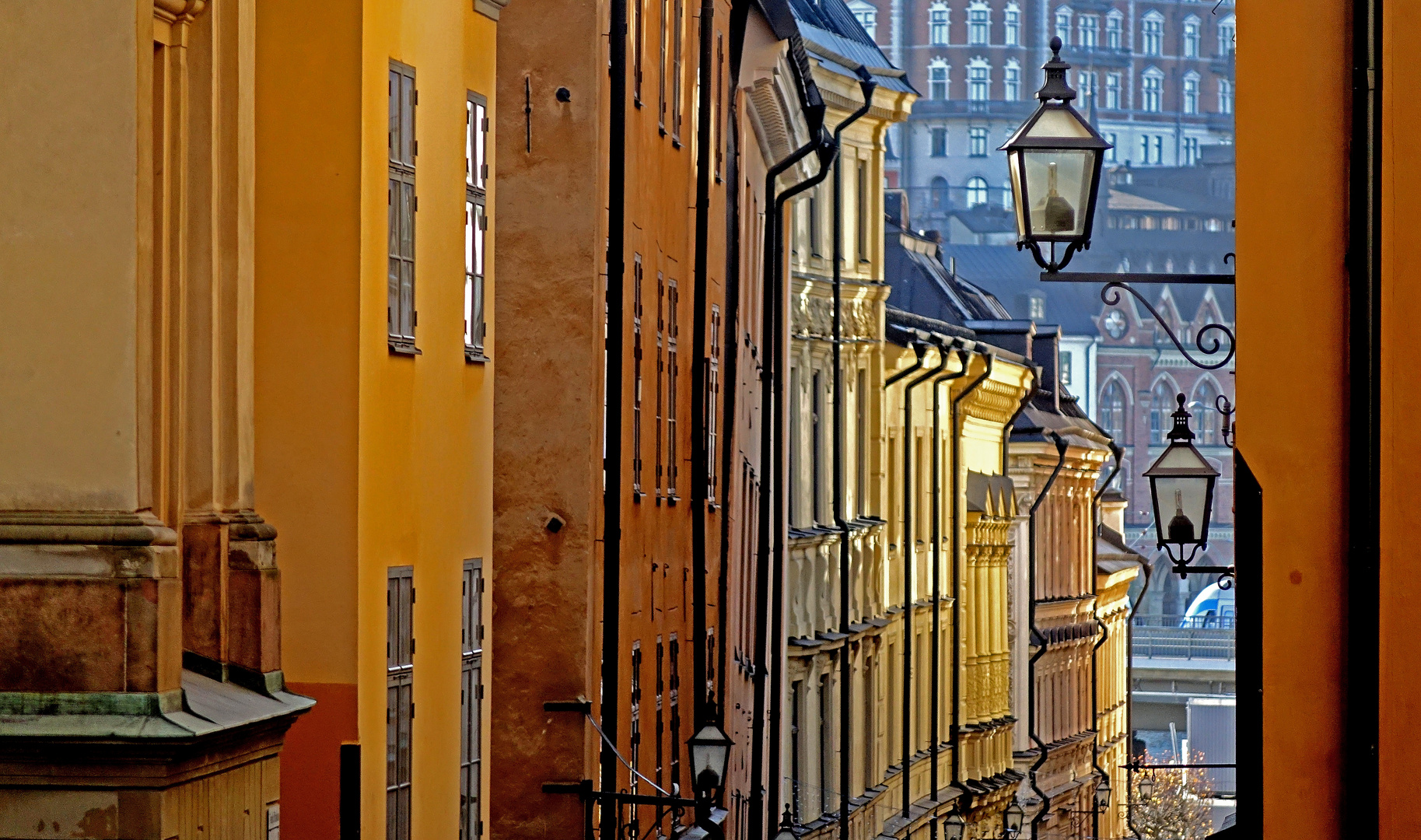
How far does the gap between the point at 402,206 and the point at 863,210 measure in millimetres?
22519

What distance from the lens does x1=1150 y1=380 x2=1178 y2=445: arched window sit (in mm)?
142000

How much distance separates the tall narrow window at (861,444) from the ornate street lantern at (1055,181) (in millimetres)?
22171

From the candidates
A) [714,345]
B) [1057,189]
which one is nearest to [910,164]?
[714,345]

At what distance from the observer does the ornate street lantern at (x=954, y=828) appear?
34.4 m

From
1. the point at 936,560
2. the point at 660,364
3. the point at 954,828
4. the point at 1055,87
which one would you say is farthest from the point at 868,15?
the point at 1055,87

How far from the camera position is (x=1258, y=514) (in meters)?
8.29

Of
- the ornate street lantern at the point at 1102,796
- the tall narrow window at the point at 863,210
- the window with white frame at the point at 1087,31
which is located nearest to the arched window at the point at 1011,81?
the window with white frame at the point at 1087,31

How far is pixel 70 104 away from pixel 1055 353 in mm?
47199

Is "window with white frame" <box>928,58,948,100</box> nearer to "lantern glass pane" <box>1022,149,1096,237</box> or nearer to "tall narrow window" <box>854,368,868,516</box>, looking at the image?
"tall narrow window" <box>854,368,868,516</box>

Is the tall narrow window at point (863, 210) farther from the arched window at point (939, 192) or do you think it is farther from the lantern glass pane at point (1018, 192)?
the arched window at point (939, 192)

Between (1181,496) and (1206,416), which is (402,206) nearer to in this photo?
(1181,496)

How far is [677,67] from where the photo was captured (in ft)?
72.3

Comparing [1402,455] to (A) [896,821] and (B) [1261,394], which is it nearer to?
(B) [1261,394]

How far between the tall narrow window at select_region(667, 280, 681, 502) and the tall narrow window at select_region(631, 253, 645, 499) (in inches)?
77.7
